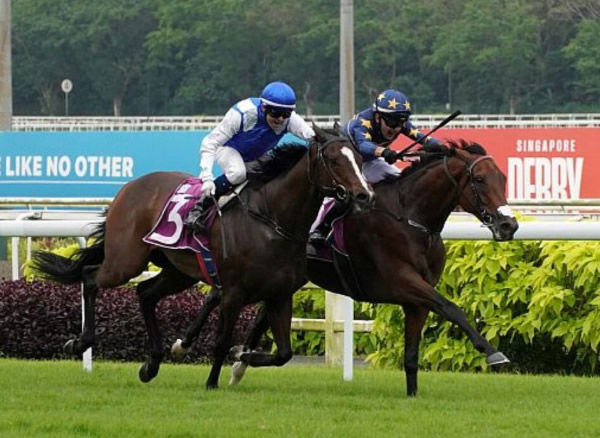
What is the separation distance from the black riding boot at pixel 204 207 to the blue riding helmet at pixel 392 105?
884 millimetres

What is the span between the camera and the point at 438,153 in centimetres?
774

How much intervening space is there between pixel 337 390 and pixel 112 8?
185 ft

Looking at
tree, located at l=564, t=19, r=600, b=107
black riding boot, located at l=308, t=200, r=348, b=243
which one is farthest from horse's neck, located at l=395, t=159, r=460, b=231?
tree, located at l=564, t=19, r=600, b=107

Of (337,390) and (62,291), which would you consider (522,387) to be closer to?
(337,390)

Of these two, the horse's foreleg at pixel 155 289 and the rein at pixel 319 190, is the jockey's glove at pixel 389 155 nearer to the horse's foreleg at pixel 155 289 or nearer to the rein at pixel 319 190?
the rein at pixel 319 190

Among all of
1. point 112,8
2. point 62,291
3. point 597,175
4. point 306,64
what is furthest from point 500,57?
point 62,291

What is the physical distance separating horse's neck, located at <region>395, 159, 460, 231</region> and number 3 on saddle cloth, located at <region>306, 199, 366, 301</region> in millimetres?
343

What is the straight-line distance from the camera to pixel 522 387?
7.81 meters

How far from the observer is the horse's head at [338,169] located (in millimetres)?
7082

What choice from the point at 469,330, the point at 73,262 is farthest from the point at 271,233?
the point at 73,262

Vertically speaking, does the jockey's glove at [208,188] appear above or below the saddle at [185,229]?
above

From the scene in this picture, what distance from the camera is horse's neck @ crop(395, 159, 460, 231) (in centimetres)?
767

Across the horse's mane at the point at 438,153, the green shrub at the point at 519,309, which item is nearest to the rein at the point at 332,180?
the horse's mane at the point at 438,153

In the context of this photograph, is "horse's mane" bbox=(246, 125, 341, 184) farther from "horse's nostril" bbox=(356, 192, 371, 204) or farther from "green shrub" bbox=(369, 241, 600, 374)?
"green shrub" bbox=(369, 241, 600, 374)
